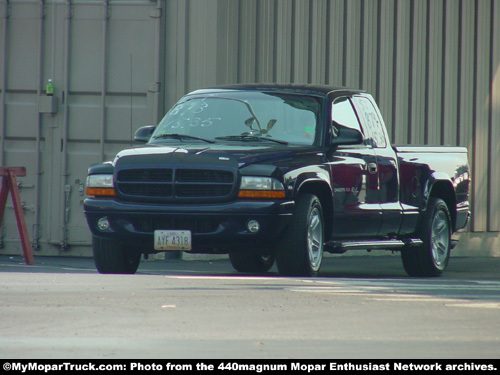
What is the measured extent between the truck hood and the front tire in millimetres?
436

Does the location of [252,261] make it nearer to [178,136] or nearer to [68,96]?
[178,136]

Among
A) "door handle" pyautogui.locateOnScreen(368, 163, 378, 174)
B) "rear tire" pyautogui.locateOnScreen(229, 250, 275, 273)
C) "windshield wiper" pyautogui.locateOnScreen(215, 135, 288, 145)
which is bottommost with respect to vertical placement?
"rear tire" pyautogui.locateOnScreen(229, 250, 275, 273)

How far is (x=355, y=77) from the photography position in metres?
17.3

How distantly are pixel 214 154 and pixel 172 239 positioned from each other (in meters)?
0.82

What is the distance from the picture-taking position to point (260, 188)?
10.2m

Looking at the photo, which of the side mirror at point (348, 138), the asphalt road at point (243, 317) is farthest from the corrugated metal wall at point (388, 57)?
the asphalt road at point (243, 317)

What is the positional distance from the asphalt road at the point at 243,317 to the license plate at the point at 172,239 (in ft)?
1.11

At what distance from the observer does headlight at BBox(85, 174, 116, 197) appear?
1066cm

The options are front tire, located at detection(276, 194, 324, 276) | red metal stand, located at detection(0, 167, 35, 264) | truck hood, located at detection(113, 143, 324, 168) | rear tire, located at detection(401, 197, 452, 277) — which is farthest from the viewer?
red metal stand, located at detection(0, 167, 35, 264)

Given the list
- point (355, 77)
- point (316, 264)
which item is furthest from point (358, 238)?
point (355, 77)

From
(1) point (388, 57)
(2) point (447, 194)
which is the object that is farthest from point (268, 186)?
(1) point (388, 57)

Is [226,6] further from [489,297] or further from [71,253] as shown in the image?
[489,297]

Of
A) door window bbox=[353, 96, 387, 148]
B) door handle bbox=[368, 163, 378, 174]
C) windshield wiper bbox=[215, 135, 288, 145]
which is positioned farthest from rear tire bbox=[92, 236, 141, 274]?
door window bbox=[353, 96, 387, 148]

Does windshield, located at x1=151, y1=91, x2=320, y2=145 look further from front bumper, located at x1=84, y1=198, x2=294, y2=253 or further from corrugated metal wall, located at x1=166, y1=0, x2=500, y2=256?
corrugated metal wall, located at x1=166, y1=0, x2=500, y2=256
